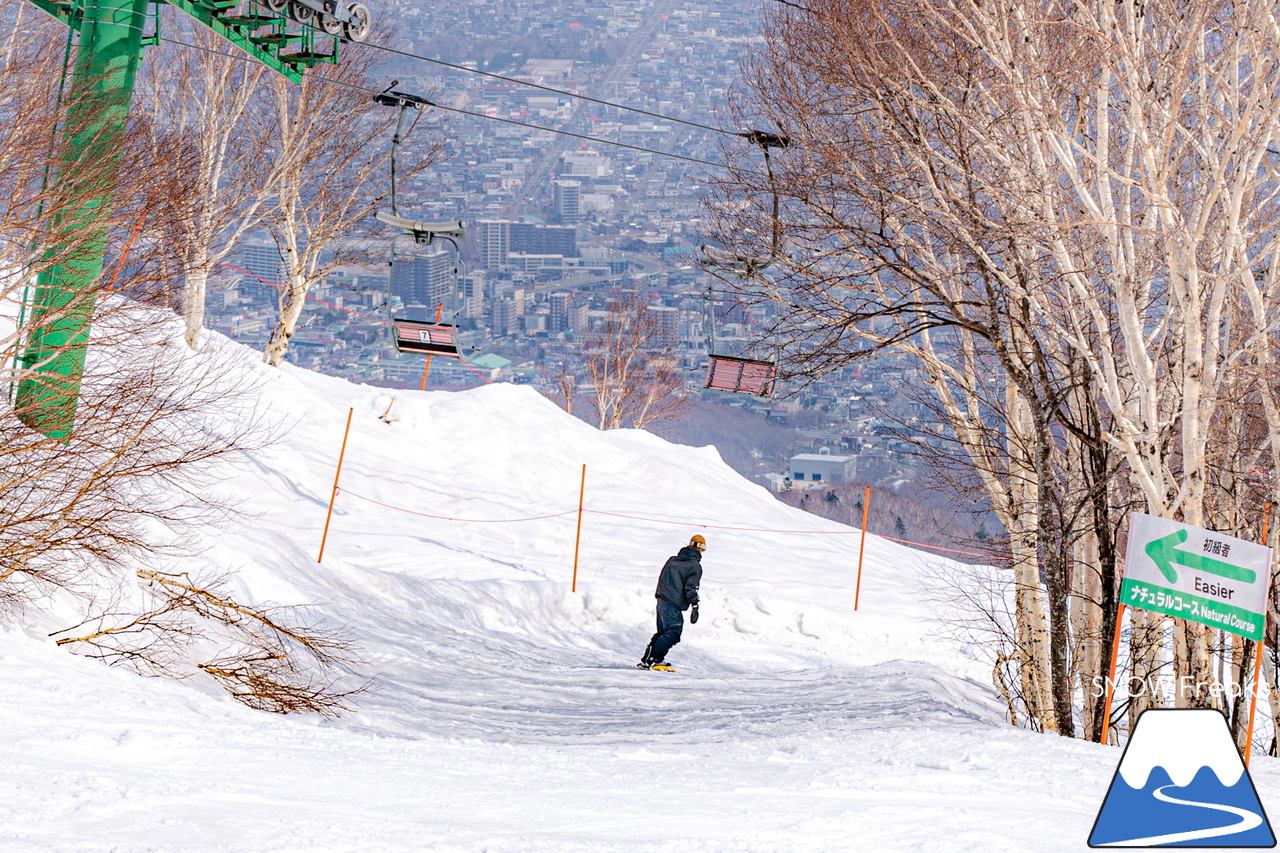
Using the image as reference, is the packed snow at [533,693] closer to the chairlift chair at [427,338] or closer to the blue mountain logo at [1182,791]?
the blue mountain logo at [1182,791]

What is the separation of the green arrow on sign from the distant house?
64.3 m

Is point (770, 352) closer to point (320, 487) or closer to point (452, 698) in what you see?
point (452, 698)

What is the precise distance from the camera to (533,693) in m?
11.8

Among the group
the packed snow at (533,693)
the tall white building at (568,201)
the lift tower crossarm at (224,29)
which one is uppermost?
the tall white building at (568,201)

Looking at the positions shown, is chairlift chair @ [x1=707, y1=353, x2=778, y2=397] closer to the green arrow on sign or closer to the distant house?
the green arrow on sign

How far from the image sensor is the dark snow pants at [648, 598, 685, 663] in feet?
43.5

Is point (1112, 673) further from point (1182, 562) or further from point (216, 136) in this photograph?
point (216, 136)

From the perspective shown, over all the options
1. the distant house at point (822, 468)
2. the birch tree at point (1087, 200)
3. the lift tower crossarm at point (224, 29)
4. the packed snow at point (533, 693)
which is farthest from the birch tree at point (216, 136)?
the distant house at point (822, 468)

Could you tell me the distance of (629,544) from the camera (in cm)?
2056

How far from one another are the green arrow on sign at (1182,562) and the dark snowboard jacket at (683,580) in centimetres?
624

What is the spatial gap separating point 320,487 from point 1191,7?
15381 millimetres

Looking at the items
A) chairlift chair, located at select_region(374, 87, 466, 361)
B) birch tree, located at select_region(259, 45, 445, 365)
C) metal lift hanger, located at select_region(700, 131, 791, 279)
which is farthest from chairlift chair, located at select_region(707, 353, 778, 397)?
birch tree, located at select_region(259, 45, 445, 365)

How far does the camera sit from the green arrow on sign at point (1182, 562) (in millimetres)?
7430

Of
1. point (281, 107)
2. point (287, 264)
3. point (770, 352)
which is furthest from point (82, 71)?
point (287, 264)
